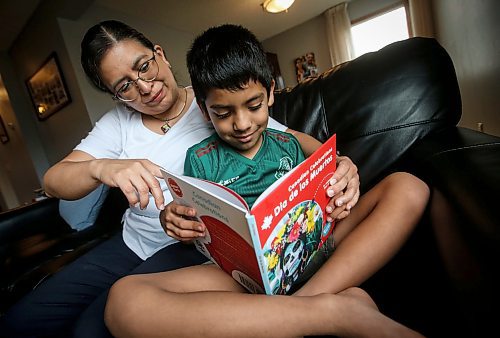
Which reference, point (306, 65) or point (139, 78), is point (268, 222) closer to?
point (139, 78)

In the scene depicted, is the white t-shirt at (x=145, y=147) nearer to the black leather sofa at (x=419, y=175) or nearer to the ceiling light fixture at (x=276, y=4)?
the black leather sofa at (x=419, y=175)

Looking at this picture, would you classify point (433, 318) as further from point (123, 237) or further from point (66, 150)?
point (66, 150)

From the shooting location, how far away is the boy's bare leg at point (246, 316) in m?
0.44

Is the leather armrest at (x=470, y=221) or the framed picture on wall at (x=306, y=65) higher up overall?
the framed picture on wall at (x=306, y=65)

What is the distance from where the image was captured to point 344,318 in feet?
1.44

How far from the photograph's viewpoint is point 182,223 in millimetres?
578

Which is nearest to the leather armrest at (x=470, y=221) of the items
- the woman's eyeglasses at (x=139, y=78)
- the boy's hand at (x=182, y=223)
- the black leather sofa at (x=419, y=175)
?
the black leather sofa at (x=419, y=175)

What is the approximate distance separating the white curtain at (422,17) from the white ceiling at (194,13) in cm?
115

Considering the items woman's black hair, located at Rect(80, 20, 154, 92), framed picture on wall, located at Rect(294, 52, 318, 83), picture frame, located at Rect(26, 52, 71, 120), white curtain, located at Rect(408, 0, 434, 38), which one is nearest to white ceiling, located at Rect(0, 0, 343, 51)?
picture frame, located at Rect(26, 52, 71, 120)

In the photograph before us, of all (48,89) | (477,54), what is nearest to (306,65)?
(477,54)

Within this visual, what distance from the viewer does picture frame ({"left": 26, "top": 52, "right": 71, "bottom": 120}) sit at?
8.48 ft

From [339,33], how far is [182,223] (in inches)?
184

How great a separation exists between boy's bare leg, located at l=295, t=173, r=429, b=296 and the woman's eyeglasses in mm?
659

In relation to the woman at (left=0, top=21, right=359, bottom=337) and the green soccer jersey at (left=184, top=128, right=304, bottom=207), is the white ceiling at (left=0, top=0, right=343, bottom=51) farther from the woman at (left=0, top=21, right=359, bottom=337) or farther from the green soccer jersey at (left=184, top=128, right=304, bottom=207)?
the green soccer jersey at (left=184, top=128, right=304, bottom=207)
